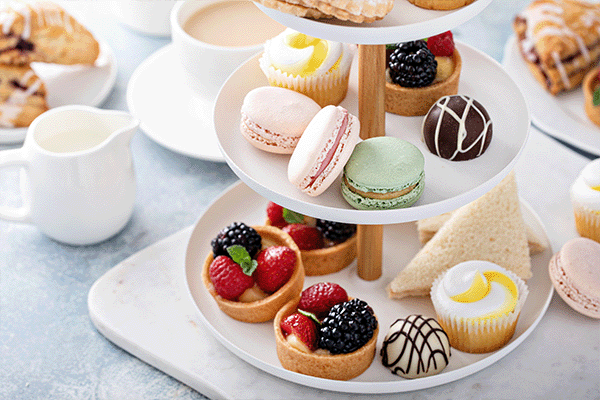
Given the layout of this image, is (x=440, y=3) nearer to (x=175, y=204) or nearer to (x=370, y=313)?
(x=370, y=313)

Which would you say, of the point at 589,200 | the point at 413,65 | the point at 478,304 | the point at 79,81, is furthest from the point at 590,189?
the point at 79,81

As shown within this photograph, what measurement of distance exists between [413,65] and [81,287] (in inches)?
36.0

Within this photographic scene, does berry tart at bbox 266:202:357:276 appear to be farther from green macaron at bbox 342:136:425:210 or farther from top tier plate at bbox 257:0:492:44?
top tier plate at bbox 257:0:492:44

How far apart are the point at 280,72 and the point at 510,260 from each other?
634 mm

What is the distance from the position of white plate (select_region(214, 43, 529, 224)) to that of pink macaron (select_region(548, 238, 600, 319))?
34cm

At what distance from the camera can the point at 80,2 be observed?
2.49 meters

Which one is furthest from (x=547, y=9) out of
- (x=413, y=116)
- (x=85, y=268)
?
(x=85, y=268)

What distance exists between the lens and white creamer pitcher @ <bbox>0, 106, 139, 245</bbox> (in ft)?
5.05

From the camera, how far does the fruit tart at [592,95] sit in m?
1.88

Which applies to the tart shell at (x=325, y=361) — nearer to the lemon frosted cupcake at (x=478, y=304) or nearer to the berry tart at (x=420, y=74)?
the lemon frosted cupcake at (x=478, y=304)

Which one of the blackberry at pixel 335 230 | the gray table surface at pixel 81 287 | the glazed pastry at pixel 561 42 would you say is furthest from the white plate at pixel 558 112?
the blackberry at pixel 335 230

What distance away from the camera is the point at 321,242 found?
155 centimetres

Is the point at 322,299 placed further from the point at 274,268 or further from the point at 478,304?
the point at 478,304

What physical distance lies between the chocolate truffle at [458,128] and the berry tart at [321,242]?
0.37m
